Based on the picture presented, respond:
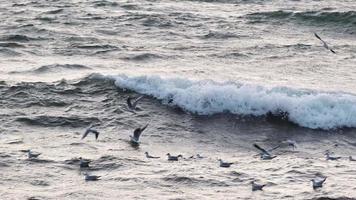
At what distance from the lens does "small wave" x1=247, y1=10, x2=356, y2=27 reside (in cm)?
2388

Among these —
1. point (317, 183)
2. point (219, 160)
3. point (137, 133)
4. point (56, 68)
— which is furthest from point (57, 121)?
point (317, 183)

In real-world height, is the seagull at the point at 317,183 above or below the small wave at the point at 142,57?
above

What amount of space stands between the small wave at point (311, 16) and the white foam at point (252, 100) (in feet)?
27.1

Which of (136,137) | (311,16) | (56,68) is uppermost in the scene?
(136,137)

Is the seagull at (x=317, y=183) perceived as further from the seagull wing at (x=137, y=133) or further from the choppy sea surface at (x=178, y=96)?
the seagull wing at (x=137, y=133)

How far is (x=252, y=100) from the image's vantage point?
51.1 feet

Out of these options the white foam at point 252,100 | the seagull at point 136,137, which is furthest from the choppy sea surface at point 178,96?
the seagull at point 136,137

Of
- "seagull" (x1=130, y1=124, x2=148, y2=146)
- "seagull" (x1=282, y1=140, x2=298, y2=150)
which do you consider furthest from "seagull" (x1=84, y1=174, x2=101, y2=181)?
"seagull" (x1=282, y1=140, x2=298, y2=150)

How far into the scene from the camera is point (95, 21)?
24125 mm

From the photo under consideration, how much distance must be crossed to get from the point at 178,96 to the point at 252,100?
62.0 inches

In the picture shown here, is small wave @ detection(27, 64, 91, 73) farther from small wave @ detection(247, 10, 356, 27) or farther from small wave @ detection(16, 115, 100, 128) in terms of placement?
small wave @ detection(247, 10, 356, 27)

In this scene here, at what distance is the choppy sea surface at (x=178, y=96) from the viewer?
10250 millimetres

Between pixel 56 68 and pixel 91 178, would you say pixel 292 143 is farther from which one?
pixel 56 68

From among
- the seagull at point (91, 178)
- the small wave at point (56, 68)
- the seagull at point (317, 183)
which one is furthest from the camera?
the small wave at point (56, 68)
